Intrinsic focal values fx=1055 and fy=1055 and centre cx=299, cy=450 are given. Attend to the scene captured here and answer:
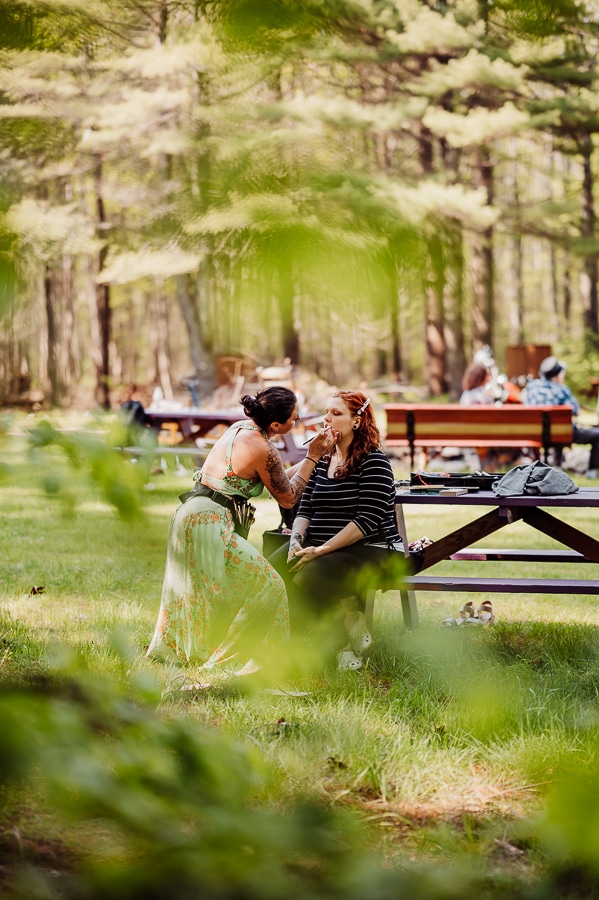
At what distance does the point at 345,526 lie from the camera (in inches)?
215

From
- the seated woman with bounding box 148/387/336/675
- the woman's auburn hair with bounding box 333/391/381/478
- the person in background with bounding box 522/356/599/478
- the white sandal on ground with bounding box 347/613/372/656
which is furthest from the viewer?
the person in background with bounding box 522/356/599/478

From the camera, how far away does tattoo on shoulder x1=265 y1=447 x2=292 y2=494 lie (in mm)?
5258

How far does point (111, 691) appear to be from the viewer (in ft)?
4.11

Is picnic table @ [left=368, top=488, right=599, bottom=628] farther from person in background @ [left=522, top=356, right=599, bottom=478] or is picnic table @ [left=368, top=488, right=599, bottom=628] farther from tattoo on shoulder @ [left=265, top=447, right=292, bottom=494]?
person in background @ [left=522, top=356, right=599, bottom=478]

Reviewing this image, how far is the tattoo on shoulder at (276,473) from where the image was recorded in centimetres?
526

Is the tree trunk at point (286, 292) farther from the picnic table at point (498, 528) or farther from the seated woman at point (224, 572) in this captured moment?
the picnic table at point (498, 528)

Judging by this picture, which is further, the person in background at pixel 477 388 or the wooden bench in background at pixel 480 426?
the person in background at pixel 477 388

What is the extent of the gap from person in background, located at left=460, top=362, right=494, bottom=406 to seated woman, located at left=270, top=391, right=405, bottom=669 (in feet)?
27.6

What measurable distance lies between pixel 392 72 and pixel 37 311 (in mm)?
816

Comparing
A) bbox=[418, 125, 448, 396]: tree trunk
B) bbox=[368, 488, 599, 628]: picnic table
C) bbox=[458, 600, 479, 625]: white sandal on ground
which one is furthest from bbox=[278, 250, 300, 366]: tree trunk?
bbox=[458, 600, 479, 625]: white sandal on ground

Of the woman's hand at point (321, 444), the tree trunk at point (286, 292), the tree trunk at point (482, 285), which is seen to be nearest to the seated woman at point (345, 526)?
the woman's hand at point (321, 444)

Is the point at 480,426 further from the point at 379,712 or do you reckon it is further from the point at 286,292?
the point at 286,292

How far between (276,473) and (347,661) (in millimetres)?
994

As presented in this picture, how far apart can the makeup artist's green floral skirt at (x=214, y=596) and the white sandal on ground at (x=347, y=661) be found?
30cm
